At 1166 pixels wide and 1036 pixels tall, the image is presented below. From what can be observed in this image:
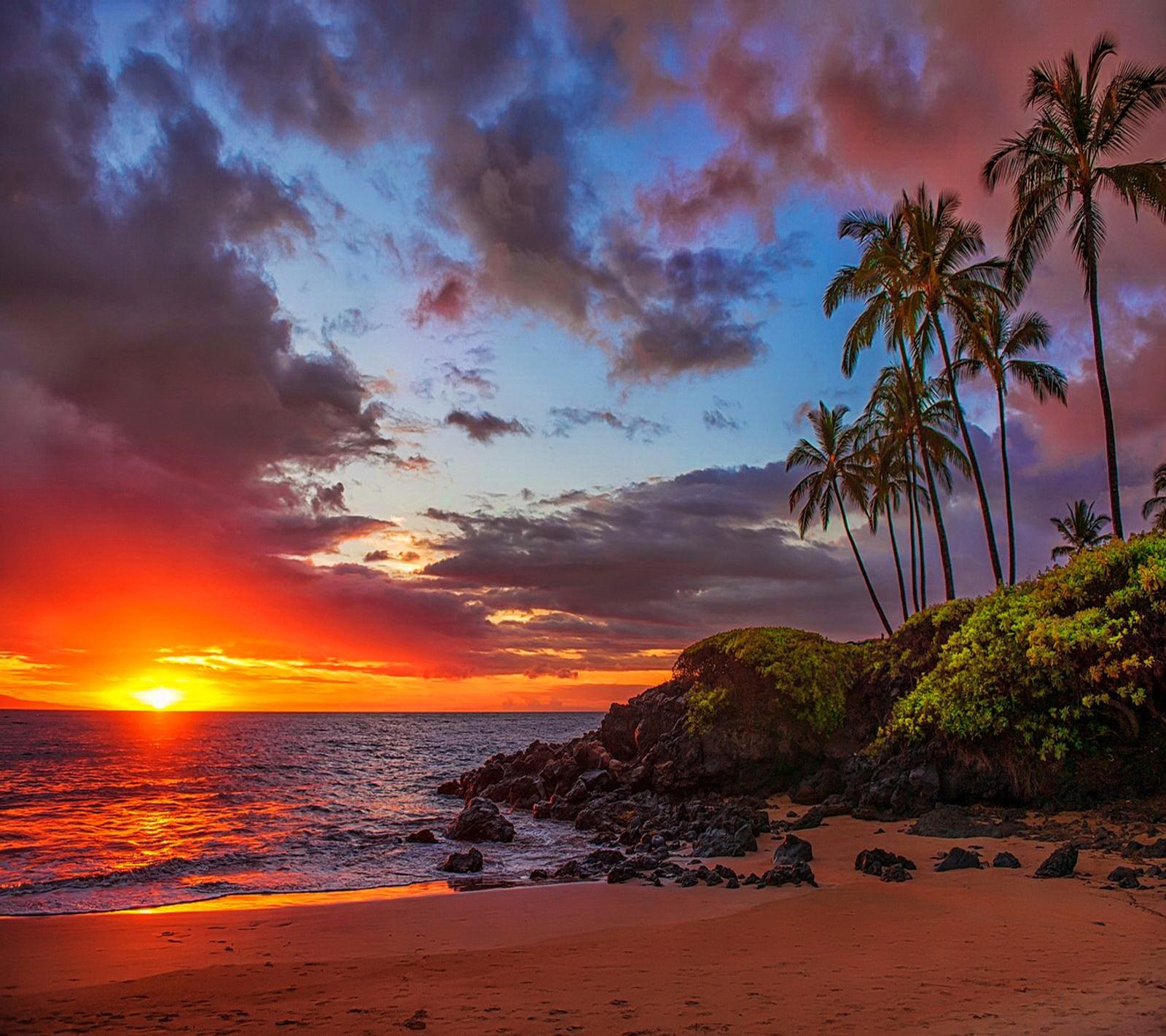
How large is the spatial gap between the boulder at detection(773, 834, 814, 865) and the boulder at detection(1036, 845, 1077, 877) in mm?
3293

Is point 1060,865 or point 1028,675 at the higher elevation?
point 1028,675

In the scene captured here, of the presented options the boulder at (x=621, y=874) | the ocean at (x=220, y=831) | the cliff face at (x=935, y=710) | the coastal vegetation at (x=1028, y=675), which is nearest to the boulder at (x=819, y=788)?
the cliff face at (x=935, y=710)

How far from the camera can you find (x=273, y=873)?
50.3 ft

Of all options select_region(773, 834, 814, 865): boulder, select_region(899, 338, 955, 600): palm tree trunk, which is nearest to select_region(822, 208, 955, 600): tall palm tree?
select_region(899, 338, 955, 600): palm tree trunk

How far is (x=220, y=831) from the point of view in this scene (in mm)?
20625

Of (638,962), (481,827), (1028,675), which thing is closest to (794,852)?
(638,962)

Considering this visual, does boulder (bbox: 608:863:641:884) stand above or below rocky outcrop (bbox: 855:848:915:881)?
below

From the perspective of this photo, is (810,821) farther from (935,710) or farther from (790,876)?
(790,876)

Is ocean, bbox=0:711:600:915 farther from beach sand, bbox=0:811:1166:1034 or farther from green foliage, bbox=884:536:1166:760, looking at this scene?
green foliage, bbox=884:536:1166:760

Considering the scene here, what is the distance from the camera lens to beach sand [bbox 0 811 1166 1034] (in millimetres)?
5906

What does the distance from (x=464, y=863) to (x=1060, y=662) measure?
11919 mm

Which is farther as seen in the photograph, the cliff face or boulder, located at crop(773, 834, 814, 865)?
the cliff face

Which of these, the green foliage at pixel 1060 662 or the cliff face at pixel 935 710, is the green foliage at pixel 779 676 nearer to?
the cliff face at pixel 935 710

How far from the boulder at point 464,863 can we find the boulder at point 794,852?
5.87 meters
